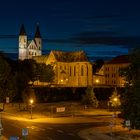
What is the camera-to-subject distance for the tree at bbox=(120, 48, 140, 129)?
150ft

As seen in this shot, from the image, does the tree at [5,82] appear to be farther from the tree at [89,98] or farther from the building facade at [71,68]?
the building facade at [71,68]

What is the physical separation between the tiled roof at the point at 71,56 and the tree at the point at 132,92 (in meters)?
121

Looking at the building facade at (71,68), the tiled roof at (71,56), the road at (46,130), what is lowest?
the road at (46,130)

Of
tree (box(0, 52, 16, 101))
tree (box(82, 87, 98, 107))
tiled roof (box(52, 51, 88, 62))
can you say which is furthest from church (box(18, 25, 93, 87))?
tree (box(0, 52, 16, 101))

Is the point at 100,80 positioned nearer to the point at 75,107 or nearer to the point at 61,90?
the point at 61,90

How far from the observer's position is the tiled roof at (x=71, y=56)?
559ft

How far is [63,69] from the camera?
171000 mm

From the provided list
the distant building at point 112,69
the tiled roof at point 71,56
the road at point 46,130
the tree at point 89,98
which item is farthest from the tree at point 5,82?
the distant building at point 112,69

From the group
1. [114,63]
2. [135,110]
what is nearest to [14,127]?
[135,110]

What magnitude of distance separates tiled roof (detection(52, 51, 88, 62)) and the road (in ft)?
353

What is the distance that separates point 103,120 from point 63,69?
104 meters

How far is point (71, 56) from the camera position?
17275cm

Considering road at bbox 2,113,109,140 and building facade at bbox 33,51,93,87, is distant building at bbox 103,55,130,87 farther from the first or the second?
road at bbox 2,113,109,140

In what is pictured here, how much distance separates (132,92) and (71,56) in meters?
127
